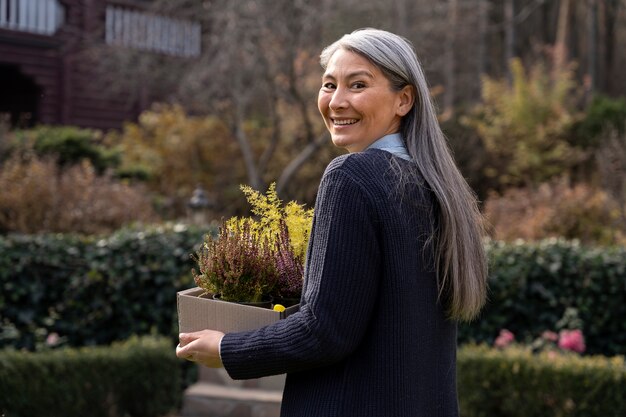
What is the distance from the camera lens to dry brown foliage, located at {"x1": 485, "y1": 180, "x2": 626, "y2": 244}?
8.80 metres

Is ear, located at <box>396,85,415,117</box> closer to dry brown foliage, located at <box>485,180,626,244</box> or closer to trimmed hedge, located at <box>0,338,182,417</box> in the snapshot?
trimmed hedge, located at <box>0,338,182,417</box>

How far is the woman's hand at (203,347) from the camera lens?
1833 mm

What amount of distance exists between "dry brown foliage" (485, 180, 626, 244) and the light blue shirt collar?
7.03 metres

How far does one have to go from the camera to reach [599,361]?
4.78 m

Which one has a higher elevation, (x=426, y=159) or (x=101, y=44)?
(x=101, y=44)

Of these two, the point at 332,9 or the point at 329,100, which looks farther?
the point at 332,9

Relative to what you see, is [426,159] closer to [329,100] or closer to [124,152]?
[329,100]

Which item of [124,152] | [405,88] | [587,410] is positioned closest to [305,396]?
[405,88]

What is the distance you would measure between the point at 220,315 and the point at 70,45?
1342 centimetres

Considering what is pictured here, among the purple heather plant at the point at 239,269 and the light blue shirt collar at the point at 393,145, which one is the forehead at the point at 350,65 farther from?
the purple heather plant at the point at 239,269

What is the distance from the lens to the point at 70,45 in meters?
14.3

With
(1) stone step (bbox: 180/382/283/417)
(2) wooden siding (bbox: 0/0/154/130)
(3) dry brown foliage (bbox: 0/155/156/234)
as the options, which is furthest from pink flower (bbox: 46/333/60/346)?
(2) wooden siding (bbox: 0/0/154/130)

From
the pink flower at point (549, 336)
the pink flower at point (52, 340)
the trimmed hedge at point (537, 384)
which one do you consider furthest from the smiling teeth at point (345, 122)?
the pink flower at point (52, 340)

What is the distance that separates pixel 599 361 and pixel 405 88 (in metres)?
3.45
